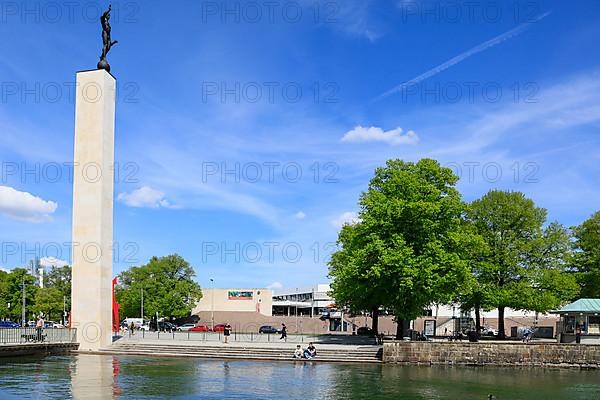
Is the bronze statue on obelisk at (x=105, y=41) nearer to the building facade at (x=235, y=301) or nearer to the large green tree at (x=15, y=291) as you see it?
the large green tree at (x=15, y=291)

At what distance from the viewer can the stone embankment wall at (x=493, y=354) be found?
40594 millimetres

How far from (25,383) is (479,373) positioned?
23.9 meters

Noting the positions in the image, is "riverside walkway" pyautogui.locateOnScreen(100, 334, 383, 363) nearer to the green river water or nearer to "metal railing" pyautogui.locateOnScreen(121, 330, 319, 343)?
the green river water

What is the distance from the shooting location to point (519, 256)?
57.5 meters

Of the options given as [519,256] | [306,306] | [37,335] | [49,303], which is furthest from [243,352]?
[306,306]

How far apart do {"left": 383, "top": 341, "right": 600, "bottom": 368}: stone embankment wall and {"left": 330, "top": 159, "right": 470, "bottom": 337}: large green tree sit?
5.53 metres

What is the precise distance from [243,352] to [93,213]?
50.0 ft

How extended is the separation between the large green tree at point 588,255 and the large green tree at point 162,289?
172 feet

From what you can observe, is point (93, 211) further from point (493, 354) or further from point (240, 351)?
point (493, 354)

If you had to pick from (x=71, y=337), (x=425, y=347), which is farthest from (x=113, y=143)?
(x=425, y=347)

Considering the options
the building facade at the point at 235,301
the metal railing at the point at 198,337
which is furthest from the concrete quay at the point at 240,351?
the building facade at the point at 235,301

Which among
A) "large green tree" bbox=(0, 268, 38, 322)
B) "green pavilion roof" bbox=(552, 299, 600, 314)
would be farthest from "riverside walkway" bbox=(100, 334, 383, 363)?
"large green tree" bbox=(0, 268, 38, 322)

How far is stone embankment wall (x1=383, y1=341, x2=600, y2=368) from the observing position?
4059 centimetres

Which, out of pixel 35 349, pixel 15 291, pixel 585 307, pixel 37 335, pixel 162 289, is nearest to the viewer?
pixel 35 349
